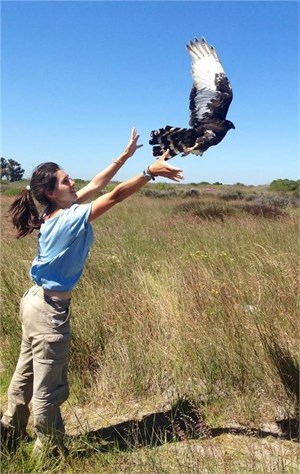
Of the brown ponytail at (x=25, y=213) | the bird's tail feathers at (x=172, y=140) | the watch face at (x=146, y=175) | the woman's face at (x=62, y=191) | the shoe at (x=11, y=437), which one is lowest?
the shoe at (x=11, y=437)

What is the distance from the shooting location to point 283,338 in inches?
124

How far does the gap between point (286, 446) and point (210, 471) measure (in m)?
0.61

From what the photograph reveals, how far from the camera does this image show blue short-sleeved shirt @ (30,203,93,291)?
2.17 meters

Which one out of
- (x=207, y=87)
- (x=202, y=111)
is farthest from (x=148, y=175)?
(x=207, y=87)

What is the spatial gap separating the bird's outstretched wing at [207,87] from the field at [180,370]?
149 centimetres

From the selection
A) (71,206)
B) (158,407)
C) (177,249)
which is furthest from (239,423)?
(177,249)

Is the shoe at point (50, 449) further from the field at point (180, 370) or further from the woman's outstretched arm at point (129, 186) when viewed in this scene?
the woman's outstretched arm at point (129, 186)

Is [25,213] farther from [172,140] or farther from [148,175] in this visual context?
[172,140]

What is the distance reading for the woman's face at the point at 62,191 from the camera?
2.35m

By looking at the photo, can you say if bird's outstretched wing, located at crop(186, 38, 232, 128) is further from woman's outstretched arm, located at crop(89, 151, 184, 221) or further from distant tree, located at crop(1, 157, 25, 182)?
distant tree, located at crop(1, 157, 25, 182)

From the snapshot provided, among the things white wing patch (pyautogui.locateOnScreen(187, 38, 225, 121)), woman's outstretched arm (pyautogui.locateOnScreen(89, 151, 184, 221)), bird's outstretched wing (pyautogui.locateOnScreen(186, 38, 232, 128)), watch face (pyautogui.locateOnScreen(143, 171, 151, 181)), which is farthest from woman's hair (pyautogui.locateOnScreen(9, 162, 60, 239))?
white wing patch (pyautogui.locateOnScreen(187, 38, 225, 121))

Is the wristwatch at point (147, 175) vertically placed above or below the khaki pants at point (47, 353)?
above

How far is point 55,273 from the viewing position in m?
2.28

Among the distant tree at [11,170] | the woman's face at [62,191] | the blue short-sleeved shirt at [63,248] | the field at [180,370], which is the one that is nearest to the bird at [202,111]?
the woman's face at [62,191]
